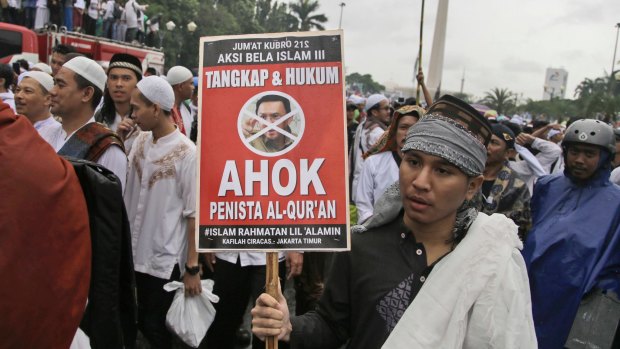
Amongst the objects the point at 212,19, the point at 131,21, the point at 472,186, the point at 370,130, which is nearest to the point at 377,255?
the point at 472,186

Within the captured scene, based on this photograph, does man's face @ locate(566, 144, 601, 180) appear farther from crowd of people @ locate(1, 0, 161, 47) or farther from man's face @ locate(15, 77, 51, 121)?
crowd of people @ locate(1, 0, 161, 47)

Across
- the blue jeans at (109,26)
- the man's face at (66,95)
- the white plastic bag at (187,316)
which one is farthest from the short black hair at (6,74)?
the blue jeans at (109,26)

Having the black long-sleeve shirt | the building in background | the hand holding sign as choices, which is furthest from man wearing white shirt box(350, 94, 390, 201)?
the building in background

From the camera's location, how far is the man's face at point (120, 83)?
489 centimetres

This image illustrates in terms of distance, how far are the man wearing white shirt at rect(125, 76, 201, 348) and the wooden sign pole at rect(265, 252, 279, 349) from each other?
1945 mm

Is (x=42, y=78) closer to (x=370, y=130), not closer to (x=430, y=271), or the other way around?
(x=370, y=130)

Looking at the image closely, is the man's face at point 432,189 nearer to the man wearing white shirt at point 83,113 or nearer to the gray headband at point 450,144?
the gray headband at point 450,144

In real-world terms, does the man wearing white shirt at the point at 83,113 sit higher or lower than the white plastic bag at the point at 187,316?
higher

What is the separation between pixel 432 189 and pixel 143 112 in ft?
8.15

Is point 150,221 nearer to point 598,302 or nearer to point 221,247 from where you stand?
point 221,247

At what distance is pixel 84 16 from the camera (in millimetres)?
17578

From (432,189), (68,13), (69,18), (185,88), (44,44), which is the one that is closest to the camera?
(432,189)

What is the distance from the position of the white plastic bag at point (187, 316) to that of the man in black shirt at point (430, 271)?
192 centimetres

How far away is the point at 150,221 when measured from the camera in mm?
3867
